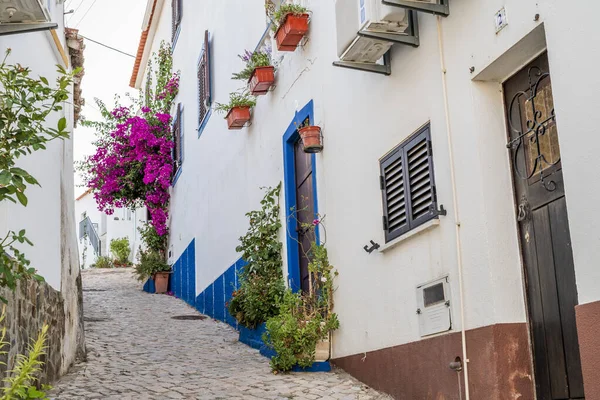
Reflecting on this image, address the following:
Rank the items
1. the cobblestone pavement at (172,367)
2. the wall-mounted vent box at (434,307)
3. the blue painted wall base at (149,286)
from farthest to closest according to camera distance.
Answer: the blue painted wall base at (149,286)
the cobblestone pavement at (172,367)
the wall-mounted vent box at (434,307)

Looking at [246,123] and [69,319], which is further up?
[246,123]

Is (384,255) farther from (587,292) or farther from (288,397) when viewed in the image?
(587,292)

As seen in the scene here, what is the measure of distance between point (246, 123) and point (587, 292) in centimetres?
802

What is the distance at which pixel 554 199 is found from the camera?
16.1ft

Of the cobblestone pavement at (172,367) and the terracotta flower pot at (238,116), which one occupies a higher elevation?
the terracotta flower pot at (238,116)

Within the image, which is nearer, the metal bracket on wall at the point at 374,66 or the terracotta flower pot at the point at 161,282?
the metal bracket on wall at the point at 374,66

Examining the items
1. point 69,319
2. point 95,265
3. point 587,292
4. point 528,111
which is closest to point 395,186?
point 528,111

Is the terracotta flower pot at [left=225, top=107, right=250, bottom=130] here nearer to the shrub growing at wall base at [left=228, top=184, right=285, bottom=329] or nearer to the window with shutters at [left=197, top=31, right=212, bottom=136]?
the shrub growing at wall base at [left=228, top=184, right=285, bottom=329]

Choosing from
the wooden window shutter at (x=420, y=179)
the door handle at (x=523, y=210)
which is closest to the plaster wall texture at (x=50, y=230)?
the wooden window shutter at (x=420, y=179)

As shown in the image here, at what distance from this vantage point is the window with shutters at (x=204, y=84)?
46.7 ft

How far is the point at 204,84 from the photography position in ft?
48.2

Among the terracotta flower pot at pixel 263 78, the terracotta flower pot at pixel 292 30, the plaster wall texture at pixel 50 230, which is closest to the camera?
the plaster wall texture at pixel 50 230

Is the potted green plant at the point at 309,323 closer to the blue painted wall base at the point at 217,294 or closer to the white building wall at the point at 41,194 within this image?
the blue painted wall base at the point at 217,294

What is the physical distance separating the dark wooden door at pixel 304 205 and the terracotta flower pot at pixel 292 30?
1244mm
